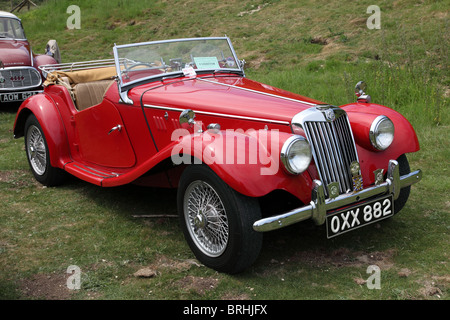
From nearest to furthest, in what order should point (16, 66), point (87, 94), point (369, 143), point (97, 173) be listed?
point (369, 143), point (97, 173), point (87, 94), point (16, 66)

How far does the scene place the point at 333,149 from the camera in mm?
3408

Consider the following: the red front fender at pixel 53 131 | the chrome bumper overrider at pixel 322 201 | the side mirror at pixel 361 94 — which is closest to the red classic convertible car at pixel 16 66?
the red front fender at pixel 53 131

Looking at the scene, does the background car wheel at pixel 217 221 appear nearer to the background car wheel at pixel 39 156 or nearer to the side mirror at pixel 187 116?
the side mirror at pixel 187 116

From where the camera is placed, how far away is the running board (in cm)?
435

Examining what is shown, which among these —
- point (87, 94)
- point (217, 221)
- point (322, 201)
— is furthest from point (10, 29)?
point (322, 201)

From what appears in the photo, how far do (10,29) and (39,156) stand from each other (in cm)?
590

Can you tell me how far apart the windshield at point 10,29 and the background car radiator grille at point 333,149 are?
28.3ft

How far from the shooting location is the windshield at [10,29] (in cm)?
998

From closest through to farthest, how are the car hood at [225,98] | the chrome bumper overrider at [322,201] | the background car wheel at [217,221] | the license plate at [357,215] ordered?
→ the chrome bumper overrider at [322,201] < the background car wheel at [217,221] < the license plate at [357,215] < the car hood at [225,98]

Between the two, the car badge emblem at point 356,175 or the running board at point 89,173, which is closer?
the car badge emblem at point 356,175

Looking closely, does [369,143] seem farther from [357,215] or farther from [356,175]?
[357,215]

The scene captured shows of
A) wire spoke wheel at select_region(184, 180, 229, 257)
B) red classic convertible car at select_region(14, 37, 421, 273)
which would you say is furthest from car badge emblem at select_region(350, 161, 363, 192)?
wire spoke wheel at select_region(184, 180, 229, 257)
